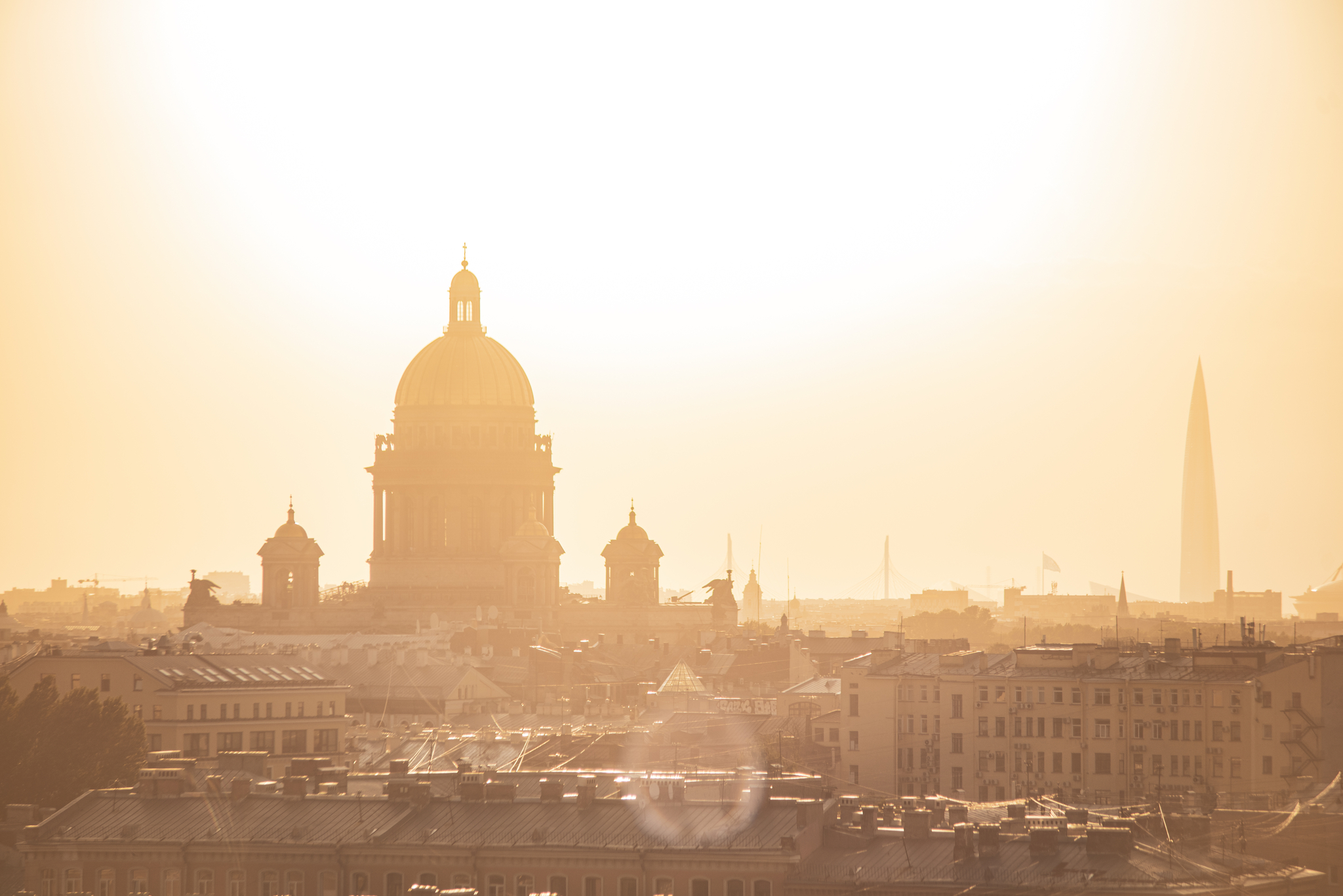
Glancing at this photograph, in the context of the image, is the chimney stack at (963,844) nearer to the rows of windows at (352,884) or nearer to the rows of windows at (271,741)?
the rows of windows at (352,884)

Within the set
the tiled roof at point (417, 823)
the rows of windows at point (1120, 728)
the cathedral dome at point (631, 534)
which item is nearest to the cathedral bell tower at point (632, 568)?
the cathedral dome at point (631, 534)

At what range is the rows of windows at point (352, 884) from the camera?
196ft

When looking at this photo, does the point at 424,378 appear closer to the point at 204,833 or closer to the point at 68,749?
the point at 68,749

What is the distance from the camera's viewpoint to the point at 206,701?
108 metres

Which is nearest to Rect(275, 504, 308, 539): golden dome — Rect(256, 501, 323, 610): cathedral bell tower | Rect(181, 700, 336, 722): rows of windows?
Rect(256, 501, 323, 610): cathedral bell tower

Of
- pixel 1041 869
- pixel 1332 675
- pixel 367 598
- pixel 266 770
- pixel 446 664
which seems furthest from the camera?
pixel 367 598

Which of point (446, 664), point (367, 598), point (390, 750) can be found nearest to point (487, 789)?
point (390, 750)

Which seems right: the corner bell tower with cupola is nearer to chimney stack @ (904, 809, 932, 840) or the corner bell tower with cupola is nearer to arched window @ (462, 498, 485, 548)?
arched window @ (462, 498, 485, 548)

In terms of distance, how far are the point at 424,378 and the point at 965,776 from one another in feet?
325

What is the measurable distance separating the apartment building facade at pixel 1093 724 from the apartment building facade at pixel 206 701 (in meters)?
21.4

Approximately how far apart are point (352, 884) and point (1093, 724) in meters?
41.7

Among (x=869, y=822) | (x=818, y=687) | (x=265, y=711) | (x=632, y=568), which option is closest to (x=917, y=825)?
(x=869, y=822)

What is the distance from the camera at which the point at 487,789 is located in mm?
66062

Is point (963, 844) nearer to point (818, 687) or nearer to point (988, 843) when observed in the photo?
point (988, 843)
